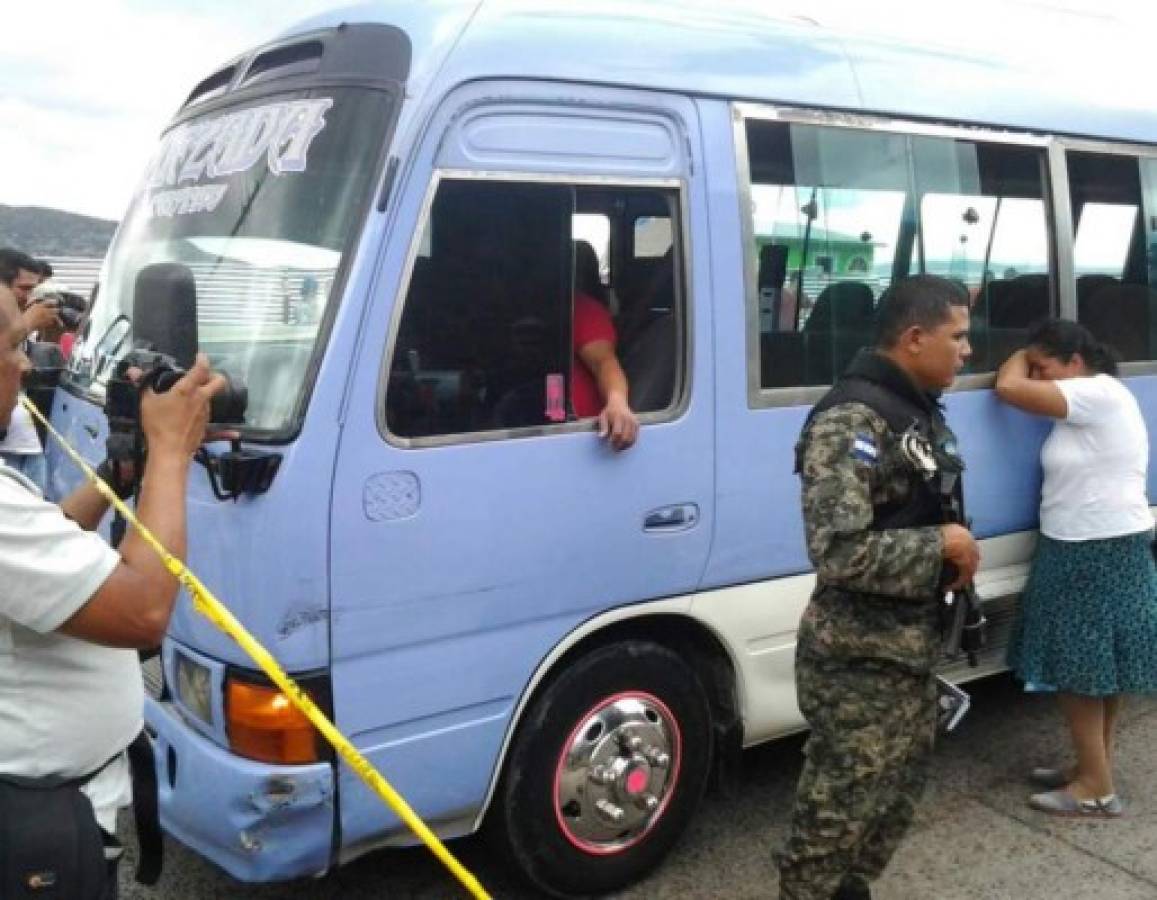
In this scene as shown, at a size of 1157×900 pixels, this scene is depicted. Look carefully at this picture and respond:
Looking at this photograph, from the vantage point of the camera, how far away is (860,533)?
8.20ft

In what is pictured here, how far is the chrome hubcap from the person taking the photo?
309cm

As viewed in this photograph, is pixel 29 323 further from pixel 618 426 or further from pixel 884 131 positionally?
pixel 884 131

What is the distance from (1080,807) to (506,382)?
256 centimetres

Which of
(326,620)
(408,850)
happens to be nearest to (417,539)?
(326,620)

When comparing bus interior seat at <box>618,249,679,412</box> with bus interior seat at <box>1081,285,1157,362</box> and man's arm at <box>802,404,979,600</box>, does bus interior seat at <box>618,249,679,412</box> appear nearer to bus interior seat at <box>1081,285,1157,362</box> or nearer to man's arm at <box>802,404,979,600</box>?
man's arm at <box>802,404,979,600</box>

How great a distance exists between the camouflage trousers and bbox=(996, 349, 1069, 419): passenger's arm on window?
1.36 m

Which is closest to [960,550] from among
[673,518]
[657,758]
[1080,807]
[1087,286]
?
[673,518]

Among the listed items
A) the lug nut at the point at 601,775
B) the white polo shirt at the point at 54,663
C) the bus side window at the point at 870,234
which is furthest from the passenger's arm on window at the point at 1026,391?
the white polo shirt at the point at 54,663

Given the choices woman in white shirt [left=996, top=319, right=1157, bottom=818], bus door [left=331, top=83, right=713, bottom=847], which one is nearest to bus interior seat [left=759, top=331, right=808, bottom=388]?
bus door [left=331, top=83, right=713, bottom=847]

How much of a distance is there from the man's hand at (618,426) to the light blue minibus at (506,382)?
5cm

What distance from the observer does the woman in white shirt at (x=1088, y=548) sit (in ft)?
12.3

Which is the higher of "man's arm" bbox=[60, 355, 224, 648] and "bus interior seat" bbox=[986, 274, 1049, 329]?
"bus interior seat" bbox=[986, 274, 1049, 329]

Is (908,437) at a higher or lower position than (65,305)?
lower

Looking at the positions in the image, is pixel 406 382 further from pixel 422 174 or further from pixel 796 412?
pixel 796 412
